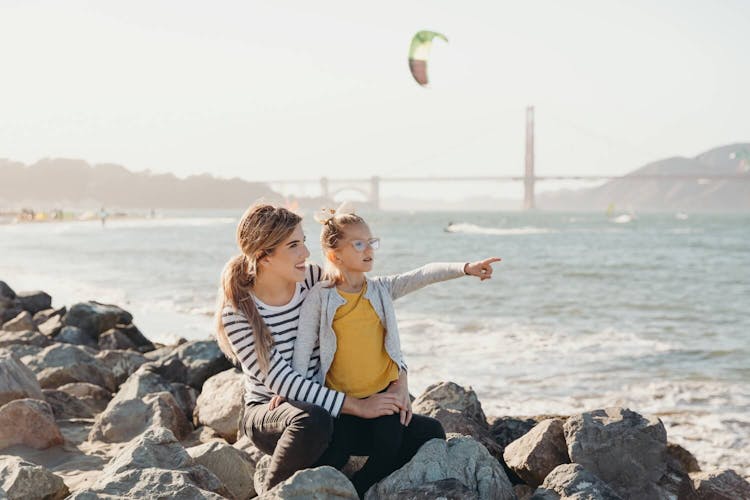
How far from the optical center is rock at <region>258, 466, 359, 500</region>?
2262 millimetres

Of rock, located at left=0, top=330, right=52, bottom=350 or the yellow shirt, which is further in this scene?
rock, located at left=0, top=330, right=52, bottom=350

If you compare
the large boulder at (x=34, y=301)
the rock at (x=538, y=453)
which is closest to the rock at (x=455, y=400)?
the rock at (x=538, y=453)

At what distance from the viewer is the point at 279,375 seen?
99.0 inches

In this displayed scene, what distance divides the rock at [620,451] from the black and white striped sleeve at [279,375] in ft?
3.29

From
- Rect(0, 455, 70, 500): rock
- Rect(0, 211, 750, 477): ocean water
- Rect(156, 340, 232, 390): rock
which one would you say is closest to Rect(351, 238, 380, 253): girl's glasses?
Rect(0, 455, 70, 500): rock

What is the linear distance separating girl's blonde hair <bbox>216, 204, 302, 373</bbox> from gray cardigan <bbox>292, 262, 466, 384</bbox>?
0.36 feet

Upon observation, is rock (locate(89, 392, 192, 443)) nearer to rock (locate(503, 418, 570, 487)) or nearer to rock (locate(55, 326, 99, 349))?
rock (locate(503, 418, 570, 487))

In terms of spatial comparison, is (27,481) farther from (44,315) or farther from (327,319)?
(44,315)

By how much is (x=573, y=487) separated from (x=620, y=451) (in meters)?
0.51

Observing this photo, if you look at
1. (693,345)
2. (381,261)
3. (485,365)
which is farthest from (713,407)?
(381,261)

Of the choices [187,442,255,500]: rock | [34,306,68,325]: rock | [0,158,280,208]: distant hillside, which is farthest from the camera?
[0,158,280,208]: distant hillside

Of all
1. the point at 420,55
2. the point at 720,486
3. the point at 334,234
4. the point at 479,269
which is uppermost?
the point at 420,55

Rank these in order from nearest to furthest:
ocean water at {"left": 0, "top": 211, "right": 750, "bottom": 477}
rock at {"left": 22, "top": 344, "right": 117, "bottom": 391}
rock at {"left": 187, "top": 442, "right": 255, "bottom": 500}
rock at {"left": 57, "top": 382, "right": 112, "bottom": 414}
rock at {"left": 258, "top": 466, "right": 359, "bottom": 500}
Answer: rock at {"left": 258, "top": 466, "right": 359, "bottom": 500} < rock at {"left": 187, "top": 442, "right": 255, "bottom": 500} < rock at {"left": 57, "top": 382, "right": 112, "bottom": 414} < rock at {"left": 22, "top": 344, "right": 117, "bottom": 391} < ocean water at {"left": 0, "top": 211, "right": 750, "bottom": 477}

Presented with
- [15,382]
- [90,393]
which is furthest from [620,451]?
[90,393]
